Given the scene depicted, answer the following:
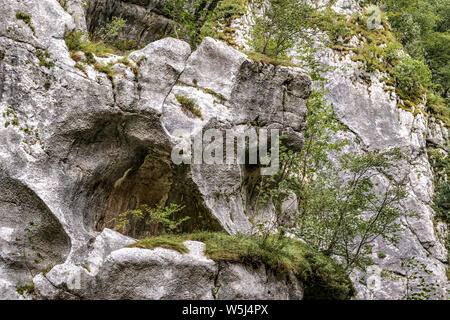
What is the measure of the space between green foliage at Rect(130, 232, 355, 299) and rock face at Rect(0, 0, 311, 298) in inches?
13.0

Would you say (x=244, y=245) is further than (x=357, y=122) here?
No

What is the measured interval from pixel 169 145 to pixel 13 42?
4.53m

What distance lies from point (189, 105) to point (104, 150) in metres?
2.80

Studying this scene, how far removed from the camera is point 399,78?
868 inches

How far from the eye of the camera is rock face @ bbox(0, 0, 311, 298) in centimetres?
872

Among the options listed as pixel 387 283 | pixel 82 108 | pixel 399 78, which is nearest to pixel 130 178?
pixel 82 108

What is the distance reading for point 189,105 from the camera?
1159cm

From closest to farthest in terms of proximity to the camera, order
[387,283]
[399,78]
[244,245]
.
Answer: [244,245] < [387,283] < [399,78]

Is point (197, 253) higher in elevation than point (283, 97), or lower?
lower

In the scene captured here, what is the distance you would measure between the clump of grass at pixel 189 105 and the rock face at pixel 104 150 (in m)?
0.13

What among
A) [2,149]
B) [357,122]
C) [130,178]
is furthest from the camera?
[357,122]

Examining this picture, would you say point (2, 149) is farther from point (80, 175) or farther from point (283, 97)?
point (283, 97)

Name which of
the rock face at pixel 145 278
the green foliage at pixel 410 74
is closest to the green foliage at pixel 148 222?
the rock face at pixel 145 278

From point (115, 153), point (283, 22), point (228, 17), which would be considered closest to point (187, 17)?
point (283, 22)
